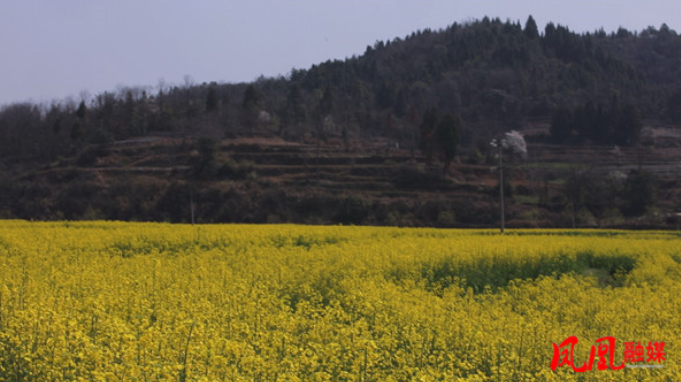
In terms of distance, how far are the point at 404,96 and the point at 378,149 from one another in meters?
23.9

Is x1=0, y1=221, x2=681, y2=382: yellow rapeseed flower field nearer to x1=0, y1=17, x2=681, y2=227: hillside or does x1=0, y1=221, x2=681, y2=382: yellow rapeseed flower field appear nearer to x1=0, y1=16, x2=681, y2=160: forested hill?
x1=0, y1=17, x2=681, y2=227: hillside

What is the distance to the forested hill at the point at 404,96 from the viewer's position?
63.2 m

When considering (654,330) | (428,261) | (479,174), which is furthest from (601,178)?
(654,330)

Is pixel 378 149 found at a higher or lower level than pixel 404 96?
lower

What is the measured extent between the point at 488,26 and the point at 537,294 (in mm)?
122424

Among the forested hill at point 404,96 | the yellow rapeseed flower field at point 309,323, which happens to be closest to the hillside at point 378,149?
the forested hill at point 404,96

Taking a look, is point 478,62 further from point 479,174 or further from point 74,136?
point 74,136

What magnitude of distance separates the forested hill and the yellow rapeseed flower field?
48.3 meters

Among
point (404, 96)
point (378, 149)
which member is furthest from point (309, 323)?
point (404, 96)

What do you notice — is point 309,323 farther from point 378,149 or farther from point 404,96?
point 404,96

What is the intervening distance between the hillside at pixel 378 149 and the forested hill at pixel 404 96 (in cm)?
34

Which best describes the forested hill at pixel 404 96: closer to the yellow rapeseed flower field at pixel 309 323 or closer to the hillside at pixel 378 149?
the hillside at pixel 378 149

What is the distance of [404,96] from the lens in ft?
260

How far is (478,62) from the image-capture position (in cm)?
9681
